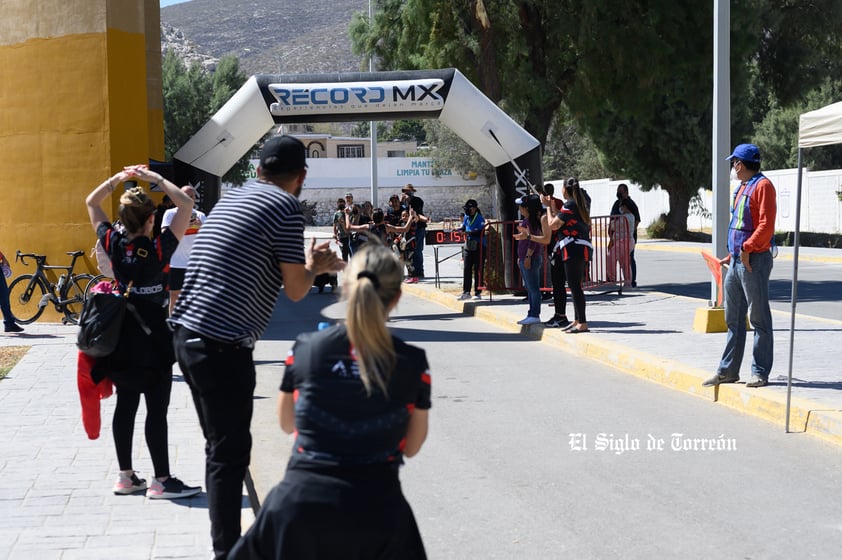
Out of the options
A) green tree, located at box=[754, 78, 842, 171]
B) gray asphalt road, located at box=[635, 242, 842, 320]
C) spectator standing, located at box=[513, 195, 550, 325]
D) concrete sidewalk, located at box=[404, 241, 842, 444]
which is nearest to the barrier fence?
concrete sidewalk, located at box=[404, 241, 842, 444]

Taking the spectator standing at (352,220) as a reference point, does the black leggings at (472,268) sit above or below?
below

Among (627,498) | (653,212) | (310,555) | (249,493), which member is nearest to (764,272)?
(627,498)

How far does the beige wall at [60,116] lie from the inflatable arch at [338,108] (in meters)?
1.10

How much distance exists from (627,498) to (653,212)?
148 ft

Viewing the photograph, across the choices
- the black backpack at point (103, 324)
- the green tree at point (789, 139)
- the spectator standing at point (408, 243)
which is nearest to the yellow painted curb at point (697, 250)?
the spectator standing at point (408, 243)

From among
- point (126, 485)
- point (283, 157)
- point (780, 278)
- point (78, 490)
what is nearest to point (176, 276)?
point (78, 490)

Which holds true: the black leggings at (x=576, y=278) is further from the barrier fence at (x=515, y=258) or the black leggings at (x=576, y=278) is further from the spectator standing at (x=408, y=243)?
the spectator standing at (x=408, y=243)

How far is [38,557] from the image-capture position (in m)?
5.32

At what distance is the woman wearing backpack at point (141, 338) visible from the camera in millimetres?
6289

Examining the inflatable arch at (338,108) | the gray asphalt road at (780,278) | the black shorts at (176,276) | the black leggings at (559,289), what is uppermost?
the inflatable arch at (338,108)

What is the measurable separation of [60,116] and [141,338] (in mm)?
11456

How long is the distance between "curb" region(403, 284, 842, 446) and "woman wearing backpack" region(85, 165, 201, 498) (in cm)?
453

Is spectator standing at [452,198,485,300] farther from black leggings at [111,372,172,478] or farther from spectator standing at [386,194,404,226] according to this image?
black leggings at [111,372,172,478]

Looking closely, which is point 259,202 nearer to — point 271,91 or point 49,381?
point 49,381
